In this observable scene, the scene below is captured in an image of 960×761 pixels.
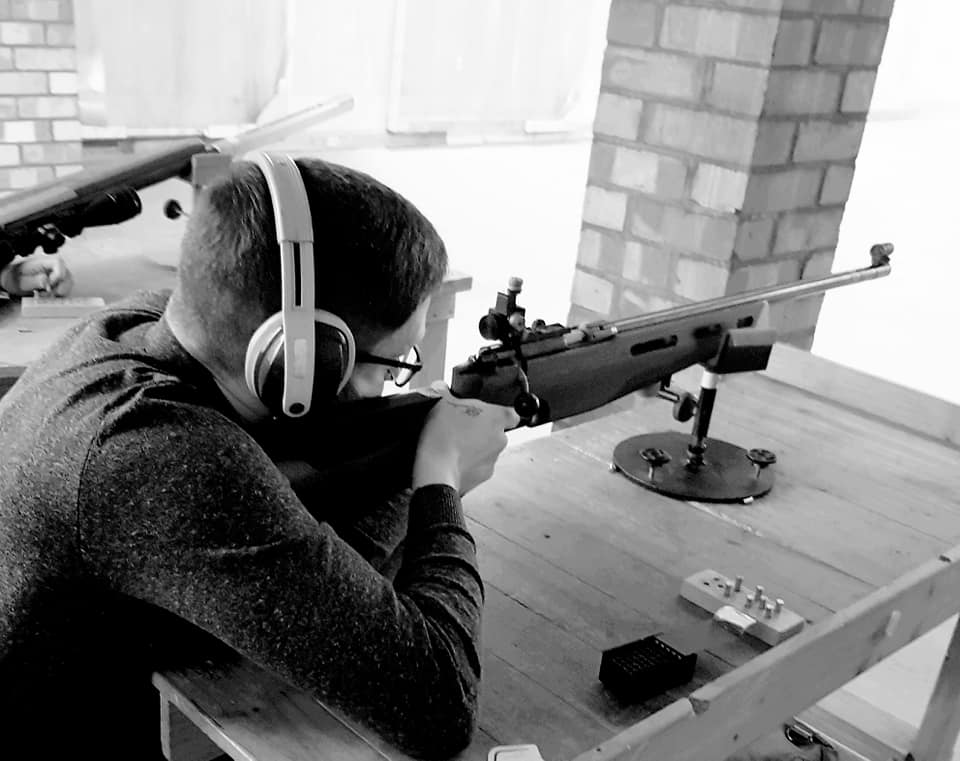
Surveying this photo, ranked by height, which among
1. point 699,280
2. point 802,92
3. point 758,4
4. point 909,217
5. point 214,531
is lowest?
point 909,217

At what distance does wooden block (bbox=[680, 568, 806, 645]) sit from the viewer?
999mm

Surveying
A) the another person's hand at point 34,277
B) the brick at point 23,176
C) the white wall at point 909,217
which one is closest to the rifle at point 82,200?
the another person's hand at point 34,277

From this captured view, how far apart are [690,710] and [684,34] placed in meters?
1.36

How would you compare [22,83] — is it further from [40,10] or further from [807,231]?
[807,231]

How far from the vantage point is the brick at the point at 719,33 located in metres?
1.74

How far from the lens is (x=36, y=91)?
246cm

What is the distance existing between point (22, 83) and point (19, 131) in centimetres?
11

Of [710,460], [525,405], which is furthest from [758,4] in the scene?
[525,405]

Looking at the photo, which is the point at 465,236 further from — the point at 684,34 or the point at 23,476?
the point at 23,476

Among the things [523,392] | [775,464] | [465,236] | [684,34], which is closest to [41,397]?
[523,392]

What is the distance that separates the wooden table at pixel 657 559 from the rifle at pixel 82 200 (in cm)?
88

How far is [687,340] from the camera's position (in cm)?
132

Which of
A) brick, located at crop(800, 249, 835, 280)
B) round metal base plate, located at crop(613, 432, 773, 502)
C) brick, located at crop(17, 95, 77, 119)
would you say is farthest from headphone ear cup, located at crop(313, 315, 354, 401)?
brick, located at crop(17, 95, 77, 119)

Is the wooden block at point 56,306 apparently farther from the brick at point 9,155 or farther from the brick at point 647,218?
the brick at point 647,218
